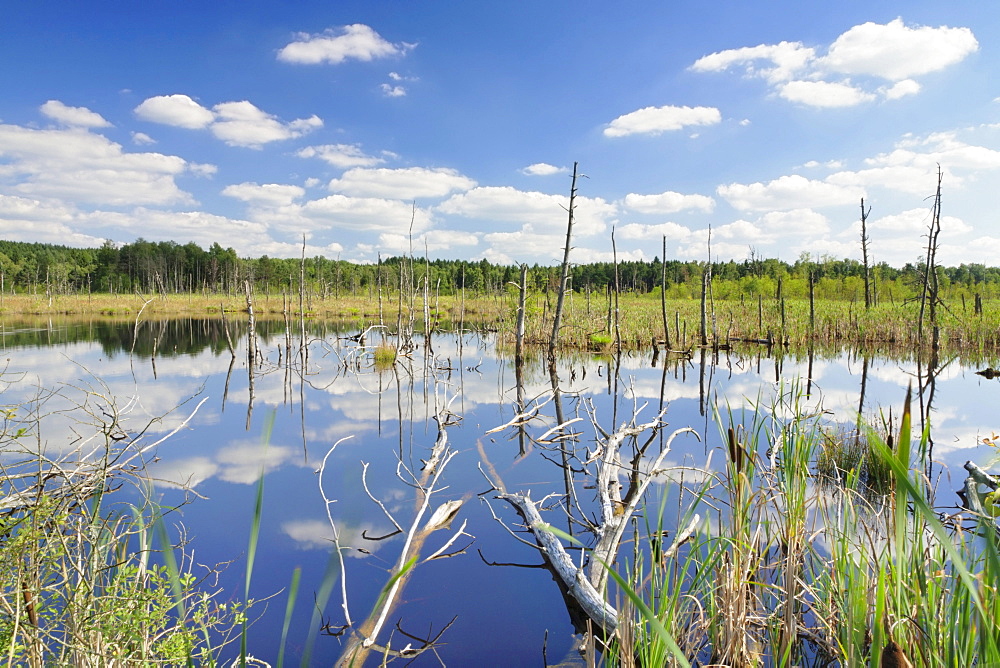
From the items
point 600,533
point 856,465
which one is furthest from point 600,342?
point 600,533

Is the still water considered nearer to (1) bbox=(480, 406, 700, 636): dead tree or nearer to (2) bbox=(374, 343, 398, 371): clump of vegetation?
(1) bbox=(480, 406, 700, 636): dead tree

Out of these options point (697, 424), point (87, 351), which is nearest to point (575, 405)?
point (697, 424)

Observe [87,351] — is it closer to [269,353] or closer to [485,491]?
[269,353]

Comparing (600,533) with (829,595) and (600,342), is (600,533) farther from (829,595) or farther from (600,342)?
(600,342)

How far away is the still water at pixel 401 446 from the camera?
440cm

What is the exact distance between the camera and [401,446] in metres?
9.41

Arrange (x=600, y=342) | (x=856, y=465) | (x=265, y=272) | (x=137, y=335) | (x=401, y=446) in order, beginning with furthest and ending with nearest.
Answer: (x=265, y=272), (x=137, y=335), (x=600, y=342), (x=401, y=446), (x=856, y=465)

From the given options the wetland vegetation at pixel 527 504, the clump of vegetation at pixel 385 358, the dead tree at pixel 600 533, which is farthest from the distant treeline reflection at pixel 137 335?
the dead tree at pixel 600 533

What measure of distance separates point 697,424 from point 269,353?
18.2m

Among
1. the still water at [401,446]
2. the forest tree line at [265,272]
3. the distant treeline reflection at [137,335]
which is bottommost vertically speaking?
the still water at [401,446]

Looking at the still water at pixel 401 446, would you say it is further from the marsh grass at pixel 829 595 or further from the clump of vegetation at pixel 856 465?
the clump of vegetation at pixel 856 465

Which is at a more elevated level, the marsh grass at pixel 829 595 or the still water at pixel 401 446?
the marsh grass at pixel 829 595

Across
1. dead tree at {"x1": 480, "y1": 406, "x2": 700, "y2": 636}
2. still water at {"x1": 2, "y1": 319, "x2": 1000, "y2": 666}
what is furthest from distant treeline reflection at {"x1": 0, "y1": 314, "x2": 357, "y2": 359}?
dead tree at {"x1": 480, "y1": 406, "x2": 700, "y2": 636}

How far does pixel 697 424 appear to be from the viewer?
10.7 m
